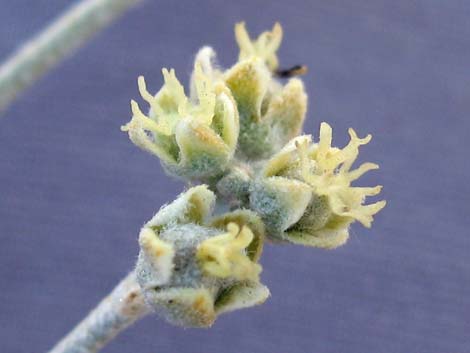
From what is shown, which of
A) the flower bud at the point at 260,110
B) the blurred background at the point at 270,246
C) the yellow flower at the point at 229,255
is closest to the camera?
the yellow flower at the point at 229,255

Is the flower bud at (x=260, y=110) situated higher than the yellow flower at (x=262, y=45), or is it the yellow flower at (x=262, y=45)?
the yellow flower at (x=262, y=45)

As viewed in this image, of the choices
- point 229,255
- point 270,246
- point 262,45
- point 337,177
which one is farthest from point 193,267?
point 270,246

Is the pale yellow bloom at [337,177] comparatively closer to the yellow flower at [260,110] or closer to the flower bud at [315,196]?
the flower bud at [315,196]

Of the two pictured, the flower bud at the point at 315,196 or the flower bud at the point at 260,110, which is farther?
the flower bud at the point at 260,110

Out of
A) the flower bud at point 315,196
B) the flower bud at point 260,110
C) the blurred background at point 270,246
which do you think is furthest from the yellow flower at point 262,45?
the blurred background at point 270,246

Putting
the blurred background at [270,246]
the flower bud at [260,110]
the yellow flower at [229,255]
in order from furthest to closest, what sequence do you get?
the blurred background at [270,246]
the flower bud at [260,110]
the yellow flower at [229,255]

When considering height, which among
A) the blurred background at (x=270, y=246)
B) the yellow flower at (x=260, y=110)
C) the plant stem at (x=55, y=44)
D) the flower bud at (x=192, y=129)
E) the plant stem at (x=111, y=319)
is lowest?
Result: the plant stem at (x=111, y=319)

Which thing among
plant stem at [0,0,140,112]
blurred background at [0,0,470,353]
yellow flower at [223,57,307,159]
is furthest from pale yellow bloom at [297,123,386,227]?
blurred background at [0,0,470,353]
